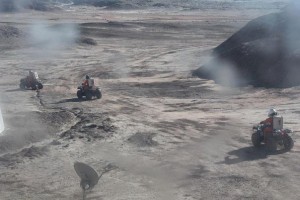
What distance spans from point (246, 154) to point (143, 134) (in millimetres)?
4761

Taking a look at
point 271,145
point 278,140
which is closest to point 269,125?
point 278,140

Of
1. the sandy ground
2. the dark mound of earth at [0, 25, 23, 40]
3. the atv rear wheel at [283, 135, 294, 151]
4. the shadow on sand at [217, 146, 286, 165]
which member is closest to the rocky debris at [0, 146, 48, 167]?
the sandy ground

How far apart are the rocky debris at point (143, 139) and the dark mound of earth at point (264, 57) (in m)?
13.5

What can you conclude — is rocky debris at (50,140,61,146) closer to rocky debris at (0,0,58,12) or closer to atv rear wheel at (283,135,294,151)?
atv rear wheel at (283,135,294,151)

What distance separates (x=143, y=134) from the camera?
2391cm

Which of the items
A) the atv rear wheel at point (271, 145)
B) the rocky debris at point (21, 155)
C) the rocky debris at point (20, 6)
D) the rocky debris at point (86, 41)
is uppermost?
the rocky debris at point (20, 6)

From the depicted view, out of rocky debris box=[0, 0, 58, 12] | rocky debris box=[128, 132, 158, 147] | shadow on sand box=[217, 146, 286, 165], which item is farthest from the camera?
rocky debris box=[0, 0, 58, 12]

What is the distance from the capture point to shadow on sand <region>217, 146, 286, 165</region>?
65.3ft

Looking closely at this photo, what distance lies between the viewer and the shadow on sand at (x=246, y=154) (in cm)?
1991

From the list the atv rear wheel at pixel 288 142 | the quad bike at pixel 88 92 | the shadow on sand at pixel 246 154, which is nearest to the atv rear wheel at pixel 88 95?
the quad bike at pixel 88 92

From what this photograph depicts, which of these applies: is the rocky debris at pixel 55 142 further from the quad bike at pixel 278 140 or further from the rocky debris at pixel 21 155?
the quad bike at pixel 278 140

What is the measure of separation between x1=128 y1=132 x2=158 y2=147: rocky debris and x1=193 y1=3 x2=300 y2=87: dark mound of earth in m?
13.5

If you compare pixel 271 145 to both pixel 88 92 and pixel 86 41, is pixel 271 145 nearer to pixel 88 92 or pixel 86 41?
pixel 88 92

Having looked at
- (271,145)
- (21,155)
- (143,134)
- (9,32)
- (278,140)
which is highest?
(278,140)
